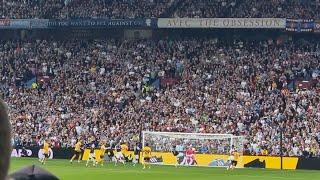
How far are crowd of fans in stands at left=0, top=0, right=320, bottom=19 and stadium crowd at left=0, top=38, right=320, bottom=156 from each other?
194 centimetres

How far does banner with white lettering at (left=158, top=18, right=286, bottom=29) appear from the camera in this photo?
5488 cm

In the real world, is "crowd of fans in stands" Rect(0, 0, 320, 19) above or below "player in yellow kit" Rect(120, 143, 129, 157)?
above

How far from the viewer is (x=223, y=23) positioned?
5559cm

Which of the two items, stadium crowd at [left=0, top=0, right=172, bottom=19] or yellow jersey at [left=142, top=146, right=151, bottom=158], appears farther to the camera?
stadium crowd at [left=0, top=0, right=172, bottom=19]

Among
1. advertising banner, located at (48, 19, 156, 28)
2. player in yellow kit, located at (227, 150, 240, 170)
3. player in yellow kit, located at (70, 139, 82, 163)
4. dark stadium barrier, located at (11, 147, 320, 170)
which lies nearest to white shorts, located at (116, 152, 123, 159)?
dark stadium barrier, located at (11, 147, 320, 170)

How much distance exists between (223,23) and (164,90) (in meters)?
5.99

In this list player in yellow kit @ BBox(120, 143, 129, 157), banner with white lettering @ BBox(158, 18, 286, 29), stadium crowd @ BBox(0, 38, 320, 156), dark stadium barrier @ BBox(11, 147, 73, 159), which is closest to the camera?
player in yellow kit @ BBox(120, 143, 129, 157)

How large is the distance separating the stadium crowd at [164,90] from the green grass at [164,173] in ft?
12.0

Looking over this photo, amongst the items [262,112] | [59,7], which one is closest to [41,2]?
[59,7]

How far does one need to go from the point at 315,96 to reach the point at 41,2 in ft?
76.7

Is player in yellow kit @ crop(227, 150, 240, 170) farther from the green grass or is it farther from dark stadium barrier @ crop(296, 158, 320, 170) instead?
dark stadium barrier @ crop(296, 158, 320, 170)

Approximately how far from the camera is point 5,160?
2.19 meters

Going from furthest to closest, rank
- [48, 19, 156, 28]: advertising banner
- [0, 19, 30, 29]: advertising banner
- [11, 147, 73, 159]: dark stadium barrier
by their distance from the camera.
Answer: [0, 19, 30, 29]: advertising banner, [48, 19, 156, 28]: advertising banner, [11, 147, 73, 159]: dark stadium barrier

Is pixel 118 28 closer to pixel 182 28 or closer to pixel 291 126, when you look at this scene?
pixel 182 28
